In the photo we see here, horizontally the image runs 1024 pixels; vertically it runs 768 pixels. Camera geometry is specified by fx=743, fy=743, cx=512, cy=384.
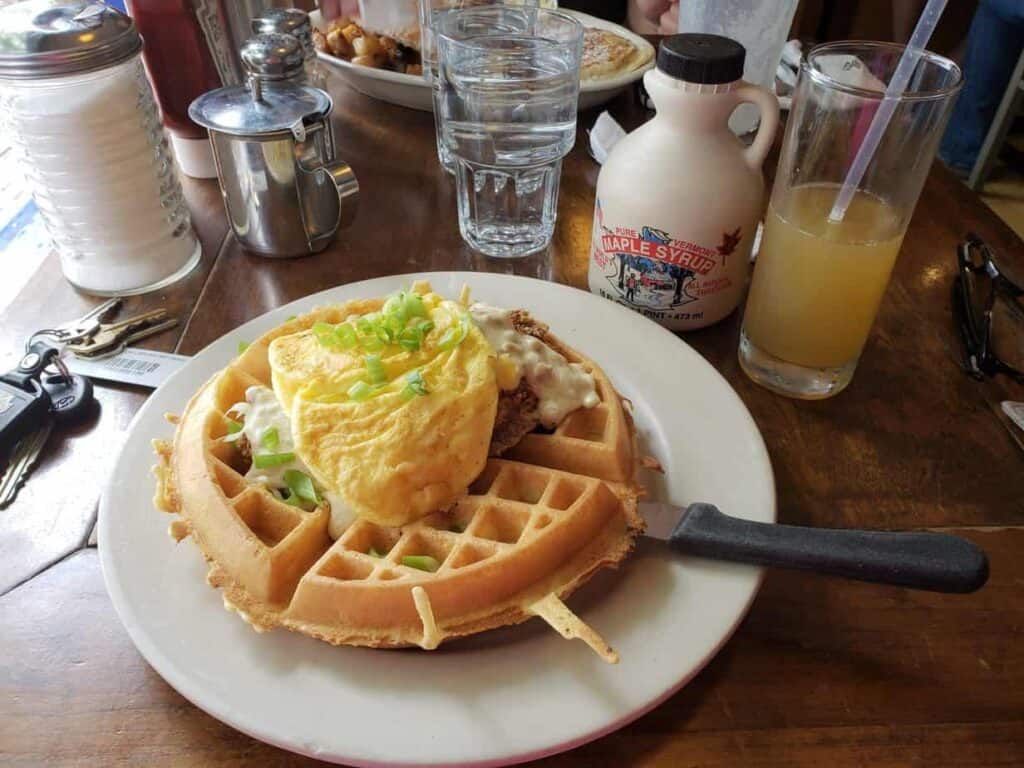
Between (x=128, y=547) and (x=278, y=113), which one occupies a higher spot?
(x=278, y=113)

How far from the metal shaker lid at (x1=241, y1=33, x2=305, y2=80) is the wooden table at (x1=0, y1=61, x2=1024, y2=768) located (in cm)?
35

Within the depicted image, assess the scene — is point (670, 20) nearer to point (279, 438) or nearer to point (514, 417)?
point (514, 417)

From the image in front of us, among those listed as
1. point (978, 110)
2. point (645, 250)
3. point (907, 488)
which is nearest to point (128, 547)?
point (645, 250)

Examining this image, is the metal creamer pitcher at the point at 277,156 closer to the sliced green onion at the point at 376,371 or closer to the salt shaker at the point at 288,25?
the salt shaker at the point at 288,25

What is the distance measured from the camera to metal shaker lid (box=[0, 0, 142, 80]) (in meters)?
1.12

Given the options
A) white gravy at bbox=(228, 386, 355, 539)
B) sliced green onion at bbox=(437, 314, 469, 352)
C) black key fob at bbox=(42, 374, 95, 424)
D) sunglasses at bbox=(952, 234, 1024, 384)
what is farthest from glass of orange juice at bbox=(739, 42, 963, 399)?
black key fob at bbox=(42, 374, 95, 424)

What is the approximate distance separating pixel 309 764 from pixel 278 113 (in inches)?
43.0

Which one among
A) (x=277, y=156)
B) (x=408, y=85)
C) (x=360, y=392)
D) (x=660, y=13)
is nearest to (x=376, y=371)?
(x=360, y=392)

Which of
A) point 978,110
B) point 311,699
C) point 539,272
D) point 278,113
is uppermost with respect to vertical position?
point 278,113

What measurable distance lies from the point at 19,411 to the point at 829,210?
121 cm

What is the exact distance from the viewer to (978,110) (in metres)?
3.87

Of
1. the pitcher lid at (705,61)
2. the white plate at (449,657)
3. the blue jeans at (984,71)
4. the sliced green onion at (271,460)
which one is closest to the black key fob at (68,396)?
the white plate at (449,657)

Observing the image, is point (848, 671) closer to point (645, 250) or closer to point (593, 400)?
point (593, 400)

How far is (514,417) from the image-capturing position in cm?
98
